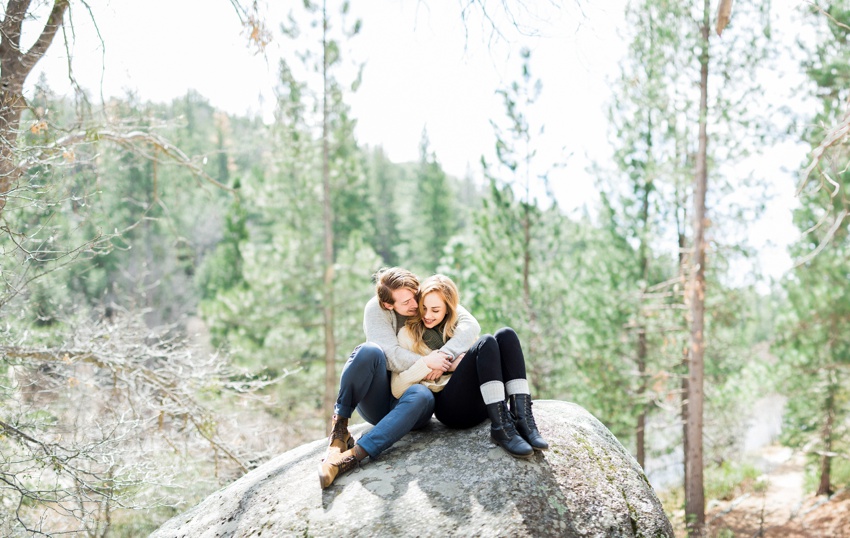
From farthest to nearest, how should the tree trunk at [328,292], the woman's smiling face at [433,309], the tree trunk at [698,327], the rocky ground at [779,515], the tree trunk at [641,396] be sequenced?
the tree trunk at [328,292]
the tree trunk at [641,396]
the rocky ground at [779,515]
the tree trunk at [698,327]
the woman's smiling face at [433,309]

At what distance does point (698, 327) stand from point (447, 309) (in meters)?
6.74

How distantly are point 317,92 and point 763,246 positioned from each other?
771 cm

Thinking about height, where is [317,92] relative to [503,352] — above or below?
above

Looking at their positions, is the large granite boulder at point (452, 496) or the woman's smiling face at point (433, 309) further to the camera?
the woman's smiling face at point (433, 309)

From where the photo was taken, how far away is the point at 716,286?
9.87m

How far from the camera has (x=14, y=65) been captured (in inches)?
150

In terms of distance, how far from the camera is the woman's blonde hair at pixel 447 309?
11.1 ft

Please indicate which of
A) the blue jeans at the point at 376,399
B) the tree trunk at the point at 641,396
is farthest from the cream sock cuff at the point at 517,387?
the tree trunk at the point at 641,396

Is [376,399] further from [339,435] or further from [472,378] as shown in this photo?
[472,378]

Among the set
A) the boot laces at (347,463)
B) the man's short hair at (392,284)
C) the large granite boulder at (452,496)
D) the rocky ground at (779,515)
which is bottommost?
the rocky ground at (779,515)

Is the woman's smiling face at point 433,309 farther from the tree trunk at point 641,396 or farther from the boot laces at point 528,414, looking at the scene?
the tree trunk at point 641,396

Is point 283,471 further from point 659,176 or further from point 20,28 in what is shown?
point 659,176

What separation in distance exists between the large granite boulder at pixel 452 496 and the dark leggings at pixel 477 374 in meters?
0.10

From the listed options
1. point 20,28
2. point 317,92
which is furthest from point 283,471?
point 317,92
